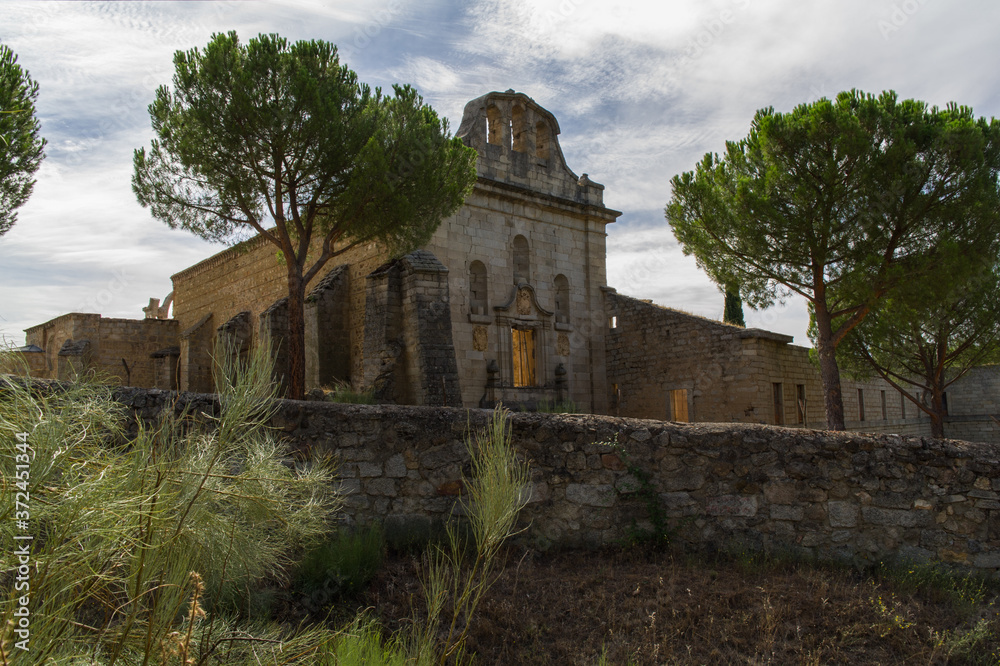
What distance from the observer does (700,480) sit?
213 inches

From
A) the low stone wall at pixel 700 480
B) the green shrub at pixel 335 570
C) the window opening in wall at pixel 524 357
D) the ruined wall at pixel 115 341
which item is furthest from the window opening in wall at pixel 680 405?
the ruined wall at pixel 115 341

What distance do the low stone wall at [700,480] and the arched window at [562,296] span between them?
1206 centimetres

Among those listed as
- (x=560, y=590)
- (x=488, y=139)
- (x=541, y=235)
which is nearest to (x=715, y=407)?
(x=541, y=235)

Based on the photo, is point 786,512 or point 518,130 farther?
point 518,130

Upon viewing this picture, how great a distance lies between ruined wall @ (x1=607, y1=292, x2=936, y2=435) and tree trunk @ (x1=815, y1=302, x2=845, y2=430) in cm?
135

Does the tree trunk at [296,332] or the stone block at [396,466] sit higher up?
the tree trunk at [296,332]

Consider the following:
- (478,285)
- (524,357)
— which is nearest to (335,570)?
(478,285)

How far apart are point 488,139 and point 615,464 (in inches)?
501

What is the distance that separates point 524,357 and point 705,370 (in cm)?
450

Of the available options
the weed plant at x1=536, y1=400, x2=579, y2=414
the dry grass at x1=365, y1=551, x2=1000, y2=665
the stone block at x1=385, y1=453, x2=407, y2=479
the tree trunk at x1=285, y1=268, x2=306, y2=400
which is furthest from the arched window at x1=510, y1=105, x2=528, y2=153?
the dry grass at x1=365, y1=551, x2=1000, y2=665

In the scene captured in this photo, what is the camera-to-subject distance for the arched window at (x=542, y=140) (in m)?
17.5

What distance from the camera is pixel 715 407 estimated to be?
51.5 ft

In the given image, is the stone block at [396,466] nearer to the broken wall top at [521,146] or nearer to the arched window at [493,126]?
the broken wall top at [521,146]

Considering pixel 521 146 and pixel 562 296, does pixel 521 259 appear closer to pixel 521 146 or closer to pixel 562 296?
pixel 562 296
